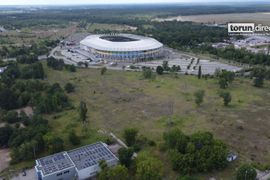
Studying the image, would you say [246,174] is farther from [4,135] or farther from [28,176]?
[4,135]

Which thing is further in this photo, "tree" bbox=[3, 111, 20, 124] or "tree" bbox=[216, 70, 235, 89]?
"tree" bbox=[216, 70, 235, 89]

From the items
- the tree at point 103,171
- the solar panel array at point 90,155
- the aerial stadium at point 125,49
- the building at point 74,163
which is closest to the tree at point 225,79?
the solar panel array at point 90,155

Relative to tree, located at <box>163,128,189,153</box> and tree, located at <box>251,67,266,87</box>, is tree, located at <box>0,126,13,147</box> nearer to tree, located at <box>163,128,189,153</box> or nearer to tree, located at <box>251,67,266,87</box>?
tree, located at <box>163,128,189,153</box>

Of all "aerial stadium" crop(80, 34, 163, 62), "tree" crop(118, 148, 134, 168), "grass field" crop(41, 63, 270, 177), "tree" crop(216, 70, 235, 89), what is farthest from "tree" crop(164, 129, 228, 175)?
"aerial stadium" crop(80, 34, 163, 62)

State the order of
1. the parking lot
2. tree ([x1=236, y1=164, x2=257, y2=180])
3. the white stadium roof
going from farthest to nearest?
the white stadium roof
the parking lot
tree ([x1=236, y1=164, x2=257, y2=180])

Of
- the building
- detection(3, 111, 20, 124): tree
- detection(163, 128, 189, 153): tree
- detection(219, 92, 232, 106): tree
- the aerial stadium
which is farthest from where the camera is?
the aerial stadium

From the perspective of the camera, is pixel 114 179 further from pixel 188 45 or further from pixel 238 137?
pixel 188 45

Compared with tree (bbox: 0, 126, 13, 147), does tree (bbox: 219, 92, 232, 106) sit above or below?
above

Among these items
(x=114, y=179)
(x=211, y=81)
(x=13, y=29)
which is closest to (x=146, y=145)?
(x=114, y=179)
